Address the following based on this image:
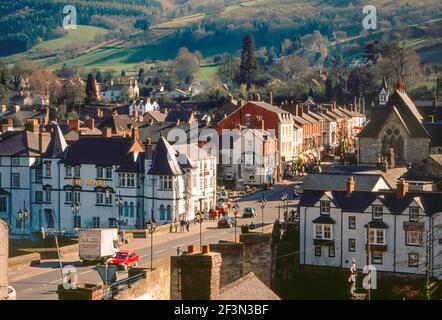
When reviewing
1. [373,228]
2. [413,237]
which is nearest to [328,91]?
[373,228]

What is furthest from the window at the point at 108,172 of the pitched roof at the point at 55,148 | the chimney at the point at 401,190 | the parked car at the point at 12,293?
the parked car at the point at 12,293

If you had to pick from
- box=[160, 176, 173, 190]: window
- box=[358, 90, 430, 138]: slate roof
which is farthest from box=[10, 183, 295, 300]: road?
box=[358, 90, 430, 138]: slate roof

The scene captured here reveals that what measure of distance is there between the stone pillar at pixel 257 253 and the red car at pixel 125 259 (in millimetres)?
4366

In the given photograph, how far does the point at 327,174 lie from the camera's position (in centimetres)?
5159

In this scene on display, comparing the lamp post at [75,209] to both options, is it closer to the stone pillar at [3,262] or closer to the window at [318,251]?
the window at [318,251]

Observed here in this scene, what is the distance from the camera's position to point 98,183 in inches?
2288

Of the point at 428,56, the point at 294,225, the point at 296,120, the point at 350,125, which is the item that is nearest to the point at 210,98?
the point at 350,125

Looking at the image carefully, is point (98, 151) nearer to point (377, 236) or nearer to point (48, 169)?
point (48, 169)

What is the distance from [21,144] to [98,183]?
7489 millimetres

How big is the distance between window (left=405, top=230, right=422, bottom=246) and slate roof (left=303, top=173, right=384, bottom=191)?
5.68m

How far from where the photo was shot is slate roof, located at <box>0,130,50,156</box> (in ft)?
202

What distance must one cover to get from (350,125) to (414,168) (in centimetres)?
5568
